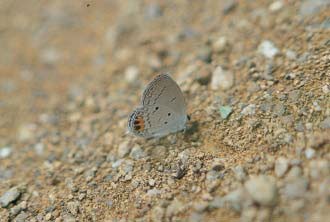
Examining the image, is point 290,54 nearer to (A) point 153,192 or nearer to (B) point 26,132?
(A) point 153,192

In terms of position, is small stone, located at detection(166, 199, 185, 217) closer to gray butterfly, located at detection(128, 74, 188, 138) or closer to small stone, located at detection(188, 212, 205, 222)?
small stone, located at detection(188, 212, 205, 222)

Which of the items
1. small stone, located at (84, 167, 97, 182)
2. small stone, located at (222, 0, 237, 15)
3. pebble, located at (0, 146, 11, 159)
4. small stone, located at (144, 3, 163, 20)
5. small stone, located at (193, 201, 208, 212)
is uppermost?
small stone, located at (144, 3, 163, 20)

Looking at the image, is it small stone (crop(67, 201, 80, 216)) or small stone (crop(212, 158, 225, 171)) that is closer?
small stone (crop(212, 158, 225, 171))

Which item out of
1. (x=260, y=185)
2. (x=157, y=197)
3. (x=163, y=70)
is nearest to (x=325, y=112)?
(x=260, y=185)

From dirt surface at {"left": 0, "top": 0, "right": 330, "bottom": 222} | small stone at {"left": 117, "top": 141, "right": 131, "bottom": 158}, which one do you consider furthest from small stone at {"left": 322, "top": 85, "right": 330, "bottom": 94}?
small stone at {"left": 117, "top": 141, "right": 131, "bottom": 158}

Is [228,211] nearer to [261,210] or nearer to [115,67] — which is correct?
[261,210]

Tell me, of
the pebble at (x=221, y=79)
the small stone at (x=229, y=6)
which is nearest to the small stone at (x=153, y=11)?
the small stone at (x=229, y=6)
